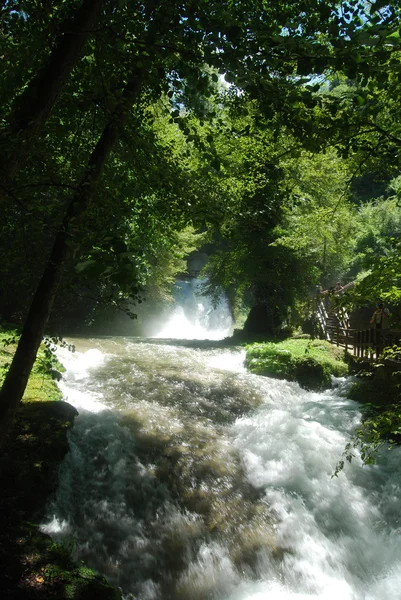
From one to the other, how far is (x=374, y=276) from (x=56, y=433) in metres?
5.09

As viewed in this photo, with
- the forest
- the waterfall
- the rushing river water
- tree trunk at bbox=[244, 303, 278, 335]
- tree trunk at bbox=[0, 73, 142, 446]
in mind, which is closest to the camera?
the forest

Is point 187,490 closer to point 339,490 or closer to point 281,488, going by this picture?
point 281,488

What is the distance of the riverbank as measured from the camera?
129 inches

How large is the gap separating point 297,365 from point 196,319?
22.5 m

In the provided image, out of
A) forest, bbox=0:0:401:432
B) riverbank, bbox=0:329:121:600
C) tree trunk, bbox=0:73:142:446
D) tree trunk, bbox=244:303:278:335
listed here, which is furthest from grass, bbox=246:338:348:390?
tree trunk, bbox=0:73:142:446

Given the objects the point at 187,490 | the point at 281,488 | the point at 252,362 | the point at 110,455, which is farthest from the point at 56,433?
the point at 252,362

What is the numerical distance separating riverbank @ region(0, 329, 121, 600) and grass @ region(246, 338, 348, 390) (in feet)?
22.8

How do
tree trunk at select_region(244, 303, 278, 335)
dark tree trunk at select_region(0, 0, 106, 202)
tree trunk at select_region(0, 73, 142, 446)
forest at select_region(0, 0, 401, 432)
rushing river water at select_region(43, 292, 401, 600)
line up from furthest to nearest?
1. tree trunk at select_region(244, 303, 278, 335)
2. rushing river water at select_region(43, 292, 401, 600)
3. tree trunk at select_region(0, 73, 142, 446)
4. dark tree trunk at select_region(0, 0, 106, 202)
5. forest at select_region(0, 0, 401, 432)

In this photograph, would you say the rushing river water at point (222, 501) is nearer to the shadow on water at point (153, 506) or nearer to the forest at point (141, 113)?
the shadow on water at point (153, 506)

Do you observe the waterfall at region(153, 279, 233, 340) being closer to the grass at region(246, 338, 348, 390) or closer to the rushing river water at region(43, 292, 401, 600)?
the grass at region(246, 338, 348, 390)

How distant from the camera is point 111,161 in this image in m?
6.78

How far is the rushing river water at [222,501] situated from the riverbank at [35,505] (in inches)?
13.4

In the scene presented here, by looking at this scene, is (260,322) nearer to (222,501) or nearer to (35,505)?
(222,501)

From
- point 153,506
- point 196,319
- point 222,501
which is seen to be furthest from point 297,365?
point 196,319
